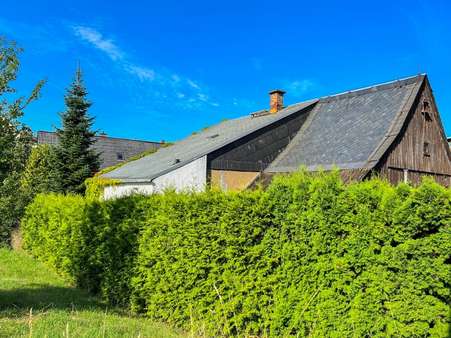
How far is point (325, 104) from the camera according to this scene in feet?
72.0

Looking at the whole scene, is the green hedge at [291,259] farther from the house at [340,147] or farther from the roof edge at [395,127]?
the roof edge at [395,127]

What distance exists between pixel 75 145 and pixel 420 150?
1758cm

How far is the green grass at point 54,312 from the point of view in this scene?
5.43m

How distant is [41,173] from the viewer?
22594 millimetres

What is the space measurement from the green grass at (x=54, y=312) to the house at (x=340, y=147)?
6.01 m

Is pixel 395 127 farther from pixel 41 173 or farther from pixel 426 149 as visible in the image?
pixel 41 173

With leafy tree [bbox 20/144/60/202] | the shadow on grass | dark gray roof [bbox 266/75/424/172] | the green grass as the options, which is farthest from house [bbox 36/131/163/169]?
the shadow on grass

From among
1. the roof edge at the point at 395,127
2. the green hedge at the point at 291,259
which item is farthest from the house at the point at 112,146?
the green hedge at the point at 291,259

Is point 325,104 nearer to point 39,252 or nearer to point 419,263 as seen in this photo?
point 39,252

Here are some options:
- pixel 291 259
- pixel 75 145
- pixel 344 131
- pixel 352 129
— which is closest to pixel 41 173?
pixel 75 145

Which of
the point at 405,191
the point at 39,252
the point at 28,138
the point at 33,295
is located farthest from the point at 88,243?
the point at 405,191

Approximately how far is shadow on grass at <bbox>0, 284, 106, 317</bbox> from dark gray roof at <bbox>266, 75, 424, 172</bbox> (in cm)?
1019

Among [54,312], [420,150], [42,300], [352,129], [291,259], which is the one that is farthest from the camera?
[352,129]

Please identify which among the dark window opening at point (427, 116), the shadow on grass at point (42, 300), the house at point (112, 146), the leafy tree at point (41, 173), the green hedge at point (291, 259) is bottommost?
the shadow on grass at point (42, 300)
